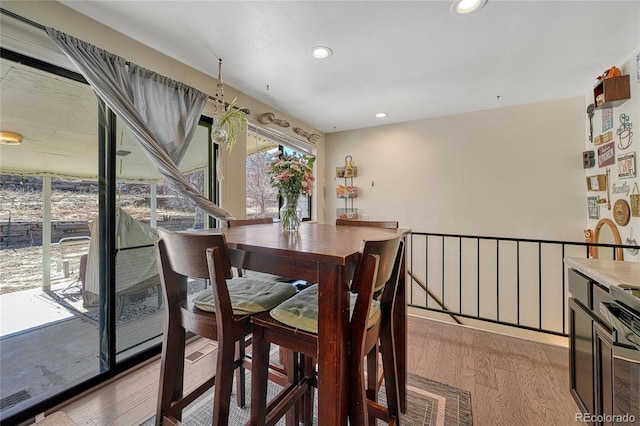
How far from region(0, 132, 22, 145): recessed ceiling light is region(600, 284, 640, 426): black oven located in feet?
9.44

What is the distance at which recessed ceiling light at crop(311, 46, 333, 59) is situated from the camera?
204 cm

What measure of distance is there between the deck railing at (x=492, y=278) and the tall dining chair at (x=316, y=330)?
2.00 meters

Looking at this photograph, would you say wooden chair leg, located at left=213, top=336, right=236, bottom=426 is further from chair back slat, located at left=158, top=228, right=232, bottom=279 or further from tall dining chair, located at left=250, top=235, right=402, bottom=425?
chair back slat, located at left=158, top=228, right=232, bottom=279

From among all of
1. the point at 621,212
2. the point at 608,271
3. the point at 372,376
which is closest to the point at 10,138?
Result: the point at 372,376

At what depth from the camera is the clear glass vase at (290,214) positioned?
1554 millimetres

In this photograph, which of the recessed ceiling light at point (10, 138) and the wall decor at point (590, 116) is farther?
the wall decor at point (590, 116)

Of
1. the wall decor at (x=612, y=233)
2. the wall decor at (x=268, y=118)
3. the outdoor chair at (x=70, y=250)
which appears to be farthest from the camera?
the wall decor at (x=268, y=118)

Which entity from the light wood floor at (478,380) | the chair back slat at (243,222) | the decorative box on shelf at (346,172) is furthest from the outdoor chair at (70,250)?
the decorative box on shelf at (346,172)

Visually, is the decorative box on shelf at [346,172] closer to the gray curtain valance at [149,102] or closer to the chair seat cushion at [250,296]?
the gray curtain valance at [149,102]

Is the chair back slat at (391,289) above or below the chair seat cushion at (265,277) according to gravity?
above

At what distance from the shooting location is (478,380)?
5.92ft

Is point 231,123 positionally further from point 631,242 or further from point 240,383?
point 631,242

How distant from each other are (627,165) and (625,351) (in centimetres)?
215

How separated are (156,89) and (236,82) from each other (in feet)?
2.81
